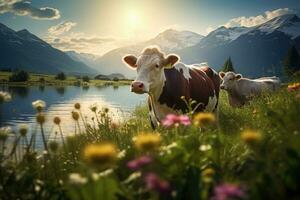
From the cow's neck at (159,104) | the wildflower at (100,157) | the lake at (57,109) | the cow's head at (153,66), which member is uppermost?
the cow's head at (153,66)

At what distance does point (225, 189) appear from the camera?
175 centimetres

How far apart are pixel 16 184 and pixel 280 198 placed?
2010 millimetres

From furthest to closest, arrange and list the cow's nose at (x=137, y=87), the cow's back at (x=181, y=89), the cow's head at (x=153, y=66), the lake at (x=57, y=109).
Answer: the lake at (x=57, y=109) < the cow's back at (x=181, y=89) < the cow's head at (x=153, y=66) < the cow's nose at (x=137, y=87)

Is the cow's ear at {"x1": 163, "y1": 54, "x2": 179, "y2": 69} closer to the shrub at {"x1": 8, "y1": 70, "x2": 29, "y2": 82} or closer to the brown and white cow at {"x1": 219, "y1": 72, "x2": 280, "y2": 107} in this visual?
the brown and white cow at {"x1": 219, "y1": 72, "x2": 280, "y2": 107}

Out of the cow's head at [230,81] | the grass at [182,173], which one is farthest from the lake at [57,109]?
the cow's head at [230,81]

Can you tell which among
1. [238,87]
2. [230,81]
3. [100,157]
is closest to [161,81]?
[100,157]

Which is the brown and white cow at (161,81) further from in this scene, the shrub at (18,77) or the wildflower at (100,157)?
the shrub at (18,77)

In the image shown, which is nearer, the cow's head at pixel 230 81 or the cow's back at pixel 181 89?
the cow's back at pixel 181 89

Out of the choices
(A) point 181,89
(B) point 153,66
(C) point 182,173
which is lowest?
(C) point 182,173

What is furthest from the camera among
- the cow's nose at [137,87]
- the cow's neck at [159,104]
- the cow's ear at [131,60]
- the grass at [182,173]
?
the cow's ear at [131,60]

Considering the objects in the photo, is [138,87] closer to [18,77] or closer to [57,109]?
[57,109]

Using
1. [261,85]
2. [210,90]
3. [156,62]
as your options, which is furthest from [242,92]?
[156,62]

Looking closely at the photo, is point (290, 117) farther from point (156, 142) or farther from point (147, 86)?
point (147, 86)

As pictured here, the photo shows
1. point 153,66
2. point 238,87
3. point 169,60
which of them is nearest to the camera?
point 153,66
